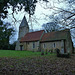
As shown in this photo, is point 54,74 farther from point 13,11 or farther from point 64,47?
point 64,47

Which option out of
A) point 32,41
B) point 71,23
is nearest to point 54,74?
point 71,23

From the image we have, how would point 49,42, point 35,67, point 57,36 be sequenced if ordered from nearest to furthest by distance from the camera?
point 35,67, point 57,36, point 49,42

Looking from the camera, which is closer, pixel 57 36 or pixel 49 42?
pixel 57 36

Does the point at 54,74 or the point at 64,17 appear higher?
the point at 64,17

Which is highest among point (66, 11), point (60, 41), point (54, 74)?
point (66, 11)

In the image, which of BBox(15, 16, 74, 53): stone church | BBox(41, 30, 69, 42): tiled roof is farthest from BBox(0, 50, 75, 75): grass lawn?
BBox(41, 30, 69, 42): tiled roof

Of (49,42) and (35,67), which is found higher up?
(49,42)

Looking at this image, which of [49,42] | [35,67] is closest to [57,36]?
[49,42]

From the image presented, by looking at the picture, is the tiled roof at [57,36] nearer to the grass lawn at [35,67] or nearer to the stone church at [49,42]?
the stone church at [49,42]

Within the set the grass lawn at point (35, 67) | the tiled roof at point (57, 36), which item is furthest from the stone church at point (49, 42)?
the grass lawn at point (35, 67)

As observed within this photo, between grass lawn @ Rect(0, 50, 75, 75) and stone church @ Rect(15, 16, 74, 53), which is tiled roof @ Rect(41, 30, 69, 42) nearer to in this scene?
stone church @ Rect(15, 16, 74, 53)

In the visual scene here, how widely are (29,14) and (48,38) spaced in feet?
81.2

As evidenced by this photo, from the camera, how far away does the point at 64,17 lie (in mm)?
9852

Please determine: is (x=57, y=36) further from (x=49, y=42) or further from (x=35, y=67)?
(x=35, y=67)
